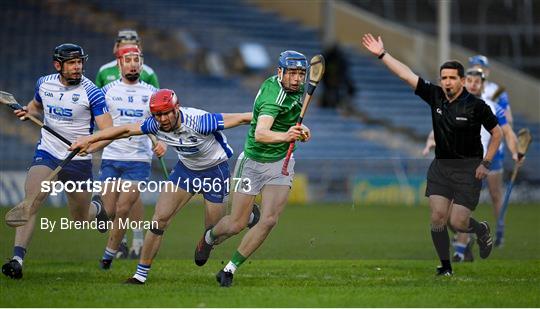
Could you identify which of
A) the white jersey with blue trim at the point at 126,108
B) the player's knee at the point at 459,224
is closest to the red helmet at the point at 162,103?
the white jersey with blue trim at the point at 126,108

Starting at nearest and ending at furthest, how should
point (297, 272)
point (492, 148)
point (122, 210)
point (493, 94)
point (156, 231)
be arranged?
point (156, 231), point (492, 148), point (297, 272), point (122, 210), point (493, 94)

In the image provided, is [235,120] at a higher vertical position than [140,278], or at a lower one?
higher

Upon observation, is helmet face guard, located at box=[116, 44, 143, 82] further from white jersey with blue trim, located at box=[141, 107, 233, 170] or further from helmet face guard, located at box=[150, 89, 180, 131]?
helmet face guard, located at box=[150, 89, 180, 131]

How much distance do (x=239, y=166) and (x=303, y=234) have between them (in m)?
4.18

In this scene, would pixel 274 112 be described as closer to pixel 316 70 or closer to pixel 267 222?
pixel 316 70

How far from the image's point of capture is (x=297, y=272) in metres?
12.0

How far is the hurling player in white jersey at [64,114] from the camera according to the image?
11.3 m

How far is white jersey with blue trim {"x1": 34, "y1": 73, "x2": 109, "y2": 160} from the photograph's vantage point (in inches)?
454

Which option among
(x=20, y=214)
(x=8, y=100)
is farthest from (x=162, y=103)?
(x=8, y=100)

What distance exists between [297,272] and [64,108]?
2.84 m

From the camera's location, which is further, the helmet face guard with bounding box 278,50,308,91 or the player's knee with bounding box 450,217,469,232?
the player's knee with bounding box 450,217,469,232

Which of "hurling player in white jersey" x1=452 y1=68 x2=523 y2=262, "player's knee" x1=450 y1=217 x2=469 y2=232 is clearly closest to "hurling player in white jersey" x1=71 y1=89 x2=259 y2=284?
"player's knee" x1=450 y1=217 x2=469 y2=232

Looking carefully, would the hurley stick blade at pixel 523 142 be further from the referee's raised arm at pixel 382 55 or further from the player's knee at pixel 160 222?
the player's knee at pixel 160 222

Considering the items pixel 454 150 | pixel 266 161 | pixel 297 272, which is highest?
pixel 266 161
